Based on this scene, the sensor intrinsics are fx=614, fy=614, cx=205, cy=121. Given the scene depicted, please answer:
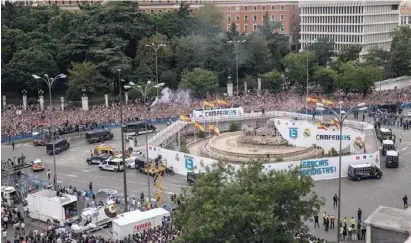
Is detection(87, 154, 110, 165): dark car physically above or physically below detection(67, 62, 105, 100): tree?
below

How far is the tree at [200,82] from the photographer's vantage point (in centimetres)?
6556

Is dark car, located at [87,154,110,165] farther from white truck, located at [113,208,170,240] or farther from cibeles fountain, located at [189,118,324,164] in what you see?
white truck, located at [113,208,170,240]

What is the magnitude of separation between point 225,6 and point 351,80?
46.2m

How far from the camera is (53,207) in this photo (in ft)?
98.9

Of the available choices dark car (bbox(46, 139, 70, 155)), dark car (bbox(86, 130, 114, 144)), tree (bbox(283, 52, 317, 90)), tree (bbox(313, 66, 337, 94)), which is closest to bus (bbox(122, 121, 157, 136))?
dark car (bbox(86, 130, 114, 144))

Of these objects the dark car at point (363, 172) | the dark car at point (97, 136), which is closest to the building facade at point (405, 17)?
the dark car at point (97, 136)

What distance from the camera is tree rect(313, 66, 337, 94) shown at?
66875 mm

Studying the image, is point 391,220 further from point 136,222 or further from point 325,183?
point 325,183

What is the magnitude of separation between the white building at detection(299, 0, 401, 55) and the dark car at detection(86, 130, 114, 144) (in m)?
51.9

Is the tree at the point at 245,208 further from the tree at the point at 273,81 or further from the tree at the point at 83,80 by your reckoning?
the tree at the point at 273,81

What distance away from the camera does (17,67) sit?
67750 millimetres

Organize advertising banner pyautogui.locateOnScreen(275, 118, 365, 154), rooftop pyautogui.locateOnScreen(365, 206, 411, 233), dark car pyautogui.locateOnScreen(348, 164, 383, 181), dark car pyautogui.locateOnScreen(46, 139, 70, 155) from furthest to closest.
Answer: dark car pyautogui.locateOnScreen(46, 139, 70, 155) → advertising banner pyautogui.locateOnScreen(275, 118, 365, 154) → dark car pyautogui.locateOnScreen(348, 164, 383, 181) → rooftop pyautogui.locateOnScreen(365, 206, 411, 233)

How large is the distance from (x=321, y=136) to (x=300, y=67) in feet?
96.1

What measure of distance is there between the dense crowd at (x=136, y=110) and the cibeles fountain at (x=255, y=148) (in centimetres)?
1084
